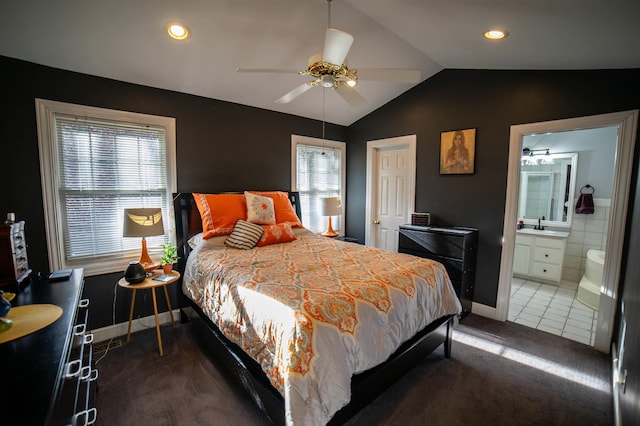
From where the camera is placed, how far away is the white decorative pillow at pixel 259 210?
3039 millimetres

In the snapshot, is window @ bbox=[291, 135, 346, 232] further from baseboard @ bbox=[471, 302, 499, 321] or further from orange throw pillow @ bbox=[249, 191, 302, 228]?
baseboard @ bbox=[471, 302, 499, 321]

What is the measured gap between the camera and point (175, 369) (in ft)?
7.55

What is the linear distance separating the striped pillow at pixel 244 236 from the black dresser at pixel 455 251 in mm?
1975

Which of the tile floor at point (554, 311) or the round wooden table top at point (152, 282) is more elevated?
the round wooden table top at point (152, 282)

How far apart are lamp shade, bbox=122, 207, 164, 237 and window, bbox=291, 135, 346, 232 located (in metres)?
1.92

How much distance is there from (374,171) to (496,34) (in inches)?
94.2

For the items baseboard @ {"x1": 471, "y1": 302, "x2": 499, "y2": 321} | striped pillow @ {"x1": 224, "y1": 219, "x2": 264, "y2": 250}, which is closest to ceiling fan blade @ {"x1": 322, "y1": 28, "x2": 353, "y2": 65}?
striped pillow @ {"x1": 224, "y1": 219, "x2": 264, "y2": 250}

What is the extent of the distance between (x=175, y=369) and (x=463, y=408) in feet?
7.23

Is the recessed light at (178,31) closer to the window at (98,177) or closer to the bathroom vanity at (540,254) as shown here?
the window at (98,177)

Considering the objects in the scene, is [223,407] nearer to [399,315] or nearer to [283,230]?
[399,315]

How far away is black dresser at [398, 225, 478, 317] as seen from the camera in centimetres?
315

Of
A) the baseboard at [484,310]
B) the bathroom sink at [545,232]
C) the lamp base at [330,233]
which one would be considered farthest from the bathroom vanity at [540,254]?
the lamp base at [330,233]

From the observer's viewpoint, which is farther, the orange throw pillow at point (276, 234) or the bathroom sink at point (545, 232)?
the bathroom sink at point (545, 232)

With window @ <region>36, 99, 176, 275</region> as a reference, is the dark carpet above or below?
below
